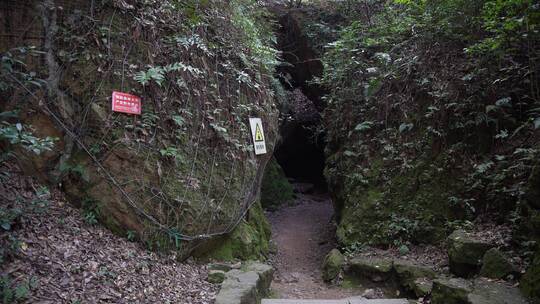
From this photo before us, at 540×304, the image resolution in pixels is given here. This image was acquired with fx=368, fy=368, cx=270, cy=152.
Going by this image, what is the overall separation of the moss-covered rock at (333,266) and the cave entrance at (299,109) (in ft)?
15.3

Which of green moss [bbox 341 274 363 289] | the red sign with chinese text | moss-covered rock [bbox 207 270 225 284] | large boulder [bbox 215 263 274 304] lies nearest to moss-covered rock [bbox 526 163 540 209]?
green moss [bbox 341 274 363 289]

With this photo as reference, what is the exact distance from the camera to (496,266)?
4.45 metres

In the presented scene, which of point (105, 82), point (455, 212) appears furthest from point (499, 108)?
point (105, 82)

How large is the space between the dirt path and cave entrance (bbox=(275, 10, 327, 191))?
8.92 feet

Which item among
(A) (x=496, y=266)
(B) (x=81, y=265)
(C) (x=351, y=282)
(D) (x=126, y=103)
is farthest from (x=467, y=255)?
(D) (x=126, y=103)

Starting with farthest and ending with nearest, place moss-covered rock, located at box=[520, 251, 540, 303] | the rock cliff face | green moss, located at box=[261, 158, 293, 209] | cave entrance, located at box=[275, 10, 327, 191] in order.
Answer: green moss, located at box=[261, 158, 293, 209] < cave entrance, located at box=[275, 10, 327, 191] < the rock cliff face < moss-covered rock, located at box=[520, 251, 540, 303]

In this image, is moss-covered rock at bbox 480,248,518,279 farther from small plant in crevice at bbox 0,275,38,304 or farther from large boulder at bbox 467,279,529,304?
small plant in crevice at bbox 0,275,38,304

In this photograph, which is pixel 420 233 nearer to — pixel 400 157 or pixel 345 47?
pixel 400 157

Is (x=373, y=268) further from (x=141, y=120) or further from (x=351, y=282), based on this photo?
(x=141, y=120)

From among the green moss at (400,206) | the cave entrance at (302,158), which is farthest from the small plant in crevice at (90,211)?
→ the cave entrance at (302,158)

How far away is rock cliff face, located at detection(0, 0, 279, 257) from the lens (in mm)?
4715

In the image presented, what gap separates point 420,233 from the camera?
654 cm

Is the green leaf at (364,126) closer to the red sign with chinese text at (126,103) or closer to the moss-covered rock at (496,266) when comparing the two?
the moss-covered rock at (496,266)

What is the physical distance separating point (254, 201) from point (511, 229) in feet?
14.2
